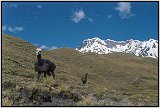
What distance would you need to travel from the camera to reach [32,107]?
18.6 meters

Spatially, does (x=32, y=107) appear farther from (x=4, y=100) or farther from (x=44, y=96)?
(x=44, y=96)

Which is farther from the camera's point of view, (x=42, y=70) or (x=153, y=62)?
(x=153, y=62)

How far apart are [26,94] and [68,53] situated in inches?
4911

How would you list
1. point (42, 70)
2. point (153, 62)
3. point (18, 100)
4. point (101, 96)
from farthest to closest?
point (153, 62)
point (42, 70)
point (101, 96)
point (18, 100)

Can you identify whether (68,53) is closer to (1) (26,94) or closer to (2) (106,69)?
(2) (106,69)

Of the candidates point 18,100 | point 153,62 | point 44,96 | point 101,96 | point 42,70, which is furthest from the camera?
point 153,62

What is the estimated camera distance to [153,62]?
167m

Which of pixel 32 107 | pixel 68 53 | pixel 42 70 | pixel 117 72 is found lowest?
pixel 32 107

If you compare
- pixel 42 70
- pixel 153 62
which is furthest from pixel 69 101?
pixel 153 62

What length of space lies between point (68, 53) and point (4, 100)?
127 meters

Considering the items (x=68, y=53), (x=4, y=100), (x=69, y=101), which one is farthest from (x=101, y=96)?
(x=68, y=53)

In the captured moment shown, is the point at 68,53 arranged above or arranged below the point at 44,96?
above

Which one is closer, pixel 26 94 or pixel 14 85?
pixel 26 94

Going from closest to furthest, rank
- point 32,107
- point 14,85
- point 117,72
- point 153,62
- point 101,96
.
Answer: point 32,107 → point 14,85 → point 101,96 → point 117,72 → point 153,62
